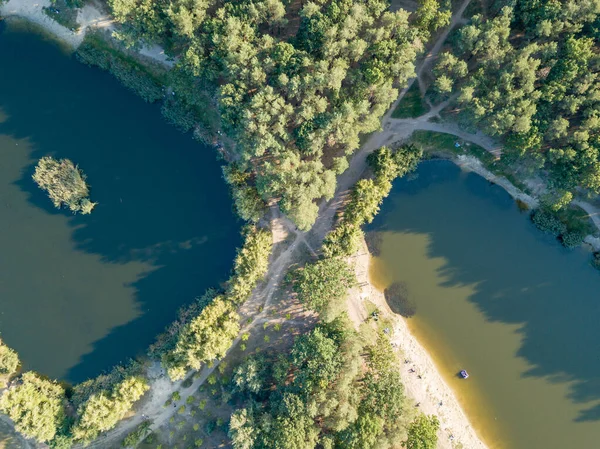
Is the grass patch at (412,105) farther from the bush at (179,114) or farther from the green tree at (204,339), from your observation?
the green tree at (204,339)

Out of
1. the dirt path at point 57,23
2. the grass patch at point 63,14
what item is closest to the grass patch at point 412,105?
the dirt path at point 57,23

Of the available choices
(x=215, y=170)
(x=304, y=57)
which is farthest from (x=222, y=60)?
(x=215, y=170)

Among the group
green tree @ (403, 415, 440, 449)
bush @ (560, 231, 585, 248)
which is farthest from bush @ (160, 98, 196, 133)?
bush @ (560, 231, 585, 248)

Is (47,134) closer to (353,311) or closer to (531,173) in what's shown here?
(353,311)

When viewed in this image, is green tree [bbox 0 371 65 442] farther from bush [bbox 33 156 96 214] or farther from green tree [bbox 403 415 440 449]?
green tree [bbox 403 415 440 449]

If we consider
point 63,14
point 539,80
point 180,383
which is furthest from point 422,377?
point 63,14
